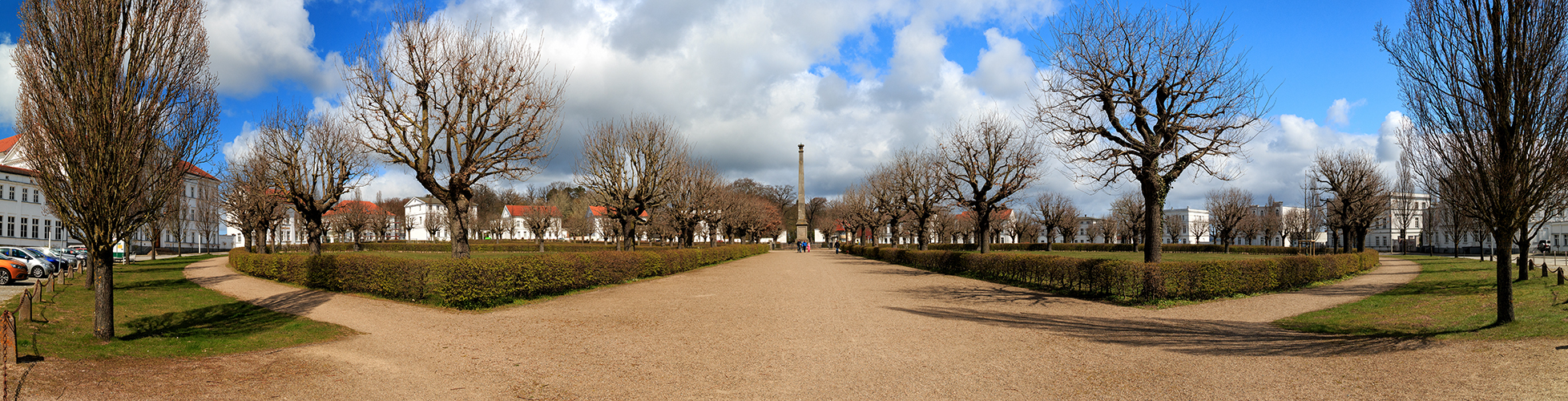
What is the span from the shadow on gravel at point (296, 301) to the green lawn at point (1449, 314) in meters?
17.5

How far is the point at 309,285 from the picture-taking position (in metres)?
17.9

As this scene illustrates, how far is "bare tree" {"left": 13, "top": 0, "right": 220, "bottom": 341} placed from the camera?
27.8ft

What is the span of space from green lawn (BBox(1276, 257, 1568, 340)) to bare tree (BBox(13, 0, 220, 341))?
16.4 metres

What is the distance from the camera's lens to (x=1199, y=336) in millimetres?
9664

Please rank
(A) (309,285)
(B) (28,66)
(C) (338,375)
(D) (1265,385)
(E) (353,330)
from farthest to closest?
(A) (309,285) → (E) (353,330) → (B) (28,66) → (C) (338,375) → (D) (1265,385)

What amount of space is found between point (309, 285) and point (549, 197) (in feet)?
271

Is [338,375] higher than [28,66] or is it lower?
lower

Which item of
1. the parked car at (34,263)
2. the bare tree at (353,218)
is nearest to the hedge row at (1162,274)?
the parked car at (34,263)

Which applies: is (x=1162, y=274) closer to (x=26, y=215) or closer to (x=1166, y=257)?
(x=1166, y=257)

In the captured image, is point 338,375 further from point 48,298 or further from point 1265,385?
point 48,298

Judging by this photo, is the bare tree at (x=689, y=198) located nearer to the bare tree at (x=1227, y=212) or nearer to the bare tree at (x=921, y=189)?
the bare tree at (x=921, y=189)

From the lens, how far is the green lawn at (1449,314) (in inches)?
352

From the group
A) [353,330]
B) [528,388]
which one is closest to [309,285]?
[353,330]

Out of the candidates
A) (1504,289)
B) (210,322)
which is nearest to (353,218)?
(210,322)
